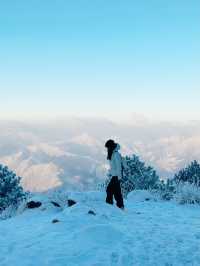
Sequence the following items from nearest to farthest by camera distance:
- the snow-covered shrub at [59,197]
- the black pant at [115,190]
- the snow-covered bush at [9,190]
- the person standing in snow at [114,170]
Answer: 1. the black pant at [115,190]
2. the person standing in snow at [114,170]
3. the snow-covered shrub at [59,197]
4. the snow-covered bush at [9,190]

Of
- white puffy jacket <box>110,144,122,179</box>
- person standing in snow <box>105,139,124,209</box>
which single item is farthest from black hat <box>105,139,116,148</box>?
white puffy jacket <box>110,144,122,179</box>

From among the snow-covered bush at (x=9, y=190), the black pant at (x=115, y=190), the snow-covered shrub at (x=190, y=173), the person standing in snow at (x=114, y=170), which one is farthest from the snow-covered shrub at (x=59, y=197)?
the snow-covered shrub at (x=190, y=173)

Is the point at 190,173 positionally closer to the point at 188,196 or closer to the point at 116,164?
the point at 188,196

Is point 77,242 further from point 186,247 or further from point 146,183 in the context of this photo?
point 146,183

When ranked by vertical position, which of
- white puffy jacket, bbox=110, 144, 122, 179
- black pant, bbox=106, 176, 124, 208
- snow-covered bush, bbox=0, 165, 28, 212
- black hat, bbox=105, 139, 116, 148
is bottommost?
Answer: snow-covered bush, bbox=0, 165, 28, 212

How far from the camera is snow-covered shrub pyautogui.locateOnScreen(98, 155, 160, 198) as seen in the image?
30719 mm

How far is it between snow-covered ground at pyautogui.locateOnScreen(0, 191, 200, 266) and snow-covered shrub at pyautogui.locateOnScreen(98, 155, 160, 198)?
16.3 metres

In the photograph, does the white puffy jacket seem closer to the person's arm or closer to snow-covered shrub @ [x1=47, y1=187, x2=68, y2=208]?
the person's arm

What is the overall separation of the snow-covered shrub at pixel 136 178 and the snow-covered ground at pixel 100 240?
1626 cm

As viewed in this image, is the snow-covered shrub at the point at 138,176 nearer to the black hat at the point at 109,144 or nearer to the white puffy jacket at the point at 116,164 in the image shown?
the white puffy jacket at the point at 116,164

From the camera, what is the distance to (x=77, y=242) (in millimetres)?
9727

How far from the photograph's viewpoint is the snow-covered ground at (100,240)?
875 centimetres

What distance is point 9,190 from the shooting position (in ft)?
98.6

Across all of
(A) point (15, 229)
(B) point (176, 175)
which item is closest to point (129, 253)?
(A) point (15, 229)
